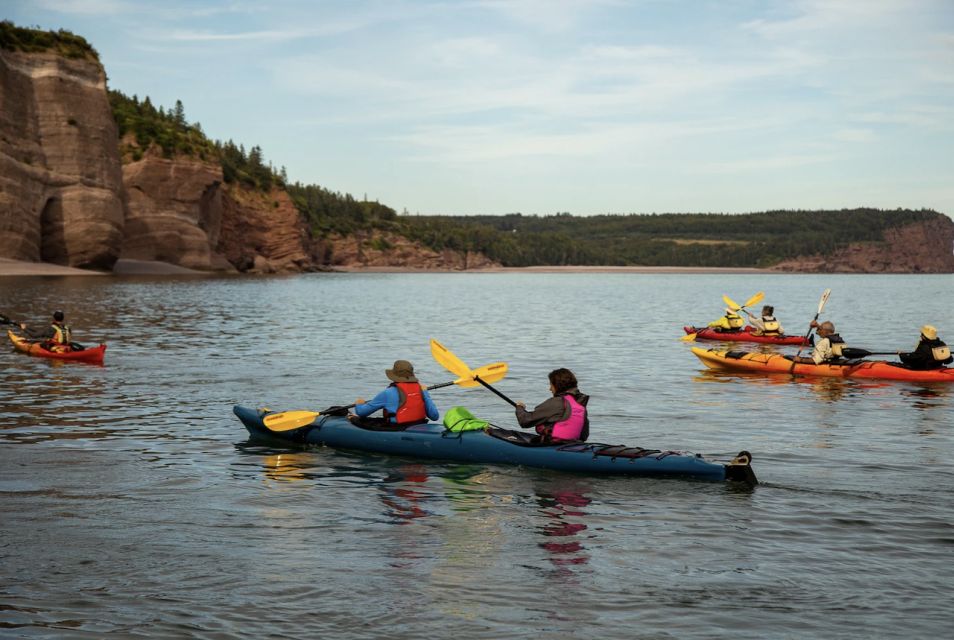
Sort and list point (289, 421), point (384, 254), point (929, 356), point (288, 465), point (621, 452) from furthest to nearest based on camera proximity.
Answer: point (384, 254)
point (929, 356)
point (289, 421)
point (288, 465)
point (621, 452)

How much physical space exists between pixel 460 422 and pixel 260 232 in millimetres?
105648

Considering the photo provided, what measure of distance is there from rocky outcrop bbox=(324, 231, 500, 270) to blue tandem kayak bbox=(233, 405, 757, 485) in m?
139

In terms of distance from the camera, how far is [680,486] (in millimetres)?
11812

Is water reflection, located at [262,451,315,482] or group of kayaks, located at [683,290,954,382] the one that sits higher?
group of kayaks, located at [683,290,954,382]

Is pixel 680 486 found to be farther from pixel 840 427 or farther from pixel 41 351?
pixel 41 351

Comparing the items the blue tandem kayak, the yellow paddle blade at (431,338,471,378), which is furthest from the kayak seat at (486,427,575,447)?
the yellow paddle blade at (431,338,471,378)

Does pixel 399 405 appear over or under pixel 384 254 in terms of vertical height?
under

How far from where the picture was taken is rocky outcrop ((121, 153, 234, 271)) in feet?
294

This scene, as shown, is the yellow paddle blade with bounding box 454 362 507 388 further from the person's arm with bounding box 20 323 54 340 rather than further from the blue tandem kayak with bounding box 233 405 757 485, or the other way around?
the person's arm with bounding box 20 323 54 340

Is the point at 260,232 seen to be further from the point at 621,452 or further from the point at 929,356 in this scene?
the point at 621,452

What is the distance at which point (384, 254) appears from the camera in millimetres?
163125

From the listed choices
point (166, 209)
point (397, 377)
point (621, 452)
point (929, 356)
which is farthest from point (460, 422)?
point (166, 209)

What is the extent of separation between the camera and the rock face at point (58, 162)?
230 ft

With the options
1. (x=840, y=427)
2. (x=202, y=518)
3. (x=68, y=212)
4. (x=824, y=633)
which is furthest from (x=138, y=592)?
(x=68, y=212)
